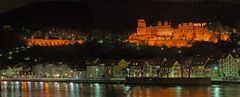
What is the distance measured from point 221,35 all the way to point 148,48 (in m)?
12.9

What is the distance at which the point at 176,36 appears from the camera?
9962 cm

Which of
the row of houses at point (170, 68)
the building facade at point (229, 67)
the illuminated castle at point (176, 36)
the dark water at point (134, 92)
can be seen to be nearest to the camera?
the dark water at point (134, 92)

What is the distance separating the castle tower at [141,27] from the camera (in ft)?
347

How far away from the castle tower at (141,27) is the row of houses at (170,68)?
22.9 m

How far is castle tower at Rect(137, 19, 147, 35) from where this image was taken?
10586 centimetres

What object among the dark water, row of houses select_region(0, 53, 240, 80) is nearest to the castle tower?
row of houses select_region(0, 53, 240, 80)

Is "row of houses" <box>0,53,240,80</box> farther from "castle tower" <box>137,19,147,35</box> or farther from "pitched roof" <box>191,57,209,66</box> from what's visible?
"castle tower" <box>137,19,147,35</box>

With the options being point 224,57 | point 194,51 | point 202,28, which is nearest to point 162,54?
point 194,51

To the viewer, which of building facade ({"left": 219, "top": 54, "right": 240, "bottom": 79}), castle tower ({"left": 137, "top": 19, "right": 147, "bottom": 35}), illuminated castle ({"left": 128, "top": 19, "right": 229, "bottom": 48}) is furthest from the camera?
castle tower ({"left": 137, "top": 19, "right": 147, "bottom": 35})

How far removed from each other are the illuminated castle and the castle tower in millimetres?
429

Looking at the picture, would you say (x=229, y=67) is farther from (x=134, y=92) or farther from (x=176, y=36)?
(x=176, y=36)

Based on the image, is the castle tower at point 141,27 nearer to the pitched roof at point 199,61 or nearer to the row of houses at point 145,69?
the row of houses at point 145,69

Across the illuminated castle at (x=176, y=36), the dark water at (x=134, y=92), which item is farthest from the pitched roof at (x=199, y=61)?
the illuminated castle at (x=176, y=36)

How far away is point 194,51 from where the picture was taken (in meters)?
89.9
